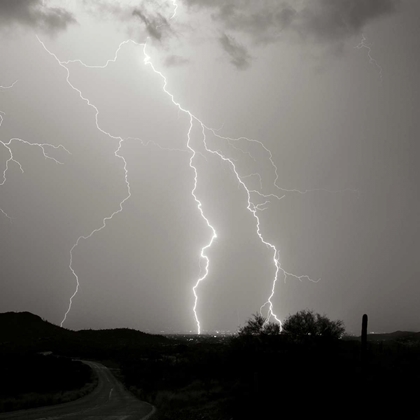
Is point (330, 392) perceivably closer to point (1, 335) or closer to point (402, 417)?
point (402, 417)

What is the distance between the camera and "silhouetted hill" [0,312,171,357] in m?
101

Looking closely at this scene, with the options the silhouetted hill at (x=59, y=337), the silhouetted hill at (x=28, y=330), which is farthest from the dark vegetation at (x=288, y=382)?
the silhouetted hill at (x=28, y=330)

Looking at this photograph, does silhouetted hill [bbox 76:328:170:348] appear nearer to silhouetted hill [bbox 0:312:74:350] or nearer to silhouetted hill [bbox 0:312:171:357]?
silhouetted hill [bbox 0:312:171:357]

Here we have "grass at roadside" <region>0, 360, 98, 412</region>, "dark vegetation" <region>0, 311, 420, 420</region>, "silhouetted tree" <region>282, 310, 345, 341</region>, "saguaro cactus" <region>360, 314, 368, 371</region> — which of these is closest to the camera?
"dark vegetation" <region>0, 311, 420, 420</region>

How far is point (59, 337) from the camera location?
404 feet

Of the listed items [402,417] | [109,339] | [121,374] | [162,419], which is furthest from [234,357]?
[109,339]

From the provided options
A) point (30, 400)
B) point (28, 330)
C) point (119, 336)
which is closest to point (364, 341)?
point (30, 400)

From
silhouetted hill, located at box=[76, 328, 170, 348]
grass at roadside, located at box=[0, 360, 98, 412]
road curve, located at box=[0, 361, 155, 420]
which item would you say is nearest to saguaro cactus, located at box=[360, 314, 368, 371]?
road curve, located at box=[0, 361, 155, 420]

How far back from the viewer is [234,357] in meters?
30.2

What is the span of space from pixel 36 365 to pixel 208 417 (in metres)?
33.2

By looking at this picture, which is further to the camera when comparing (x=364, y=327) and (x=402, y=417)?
(x=364, y=327)

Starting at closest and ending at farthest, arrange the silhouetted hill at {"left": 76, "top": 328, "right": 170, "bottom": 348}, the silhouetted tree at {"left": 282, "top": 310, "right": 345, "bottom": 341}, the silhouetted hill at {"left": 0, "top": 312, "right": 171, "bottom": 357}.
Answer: the silhouetted tree at {"left": 282, "top": 310, "right": 345, "bottom": 341}, the silhouetted hill at {"left": 0, "top": 312, "right": 171, "bottom": 357}, the silhouetted hill at {"left": 76, "top": 328, "right": 170, "bottom": 348}

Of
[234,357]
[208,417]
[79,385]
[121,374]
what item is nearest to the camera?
[208,417]

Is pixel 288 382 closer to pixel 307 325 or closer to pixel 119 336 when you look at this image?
pixel 307 325
